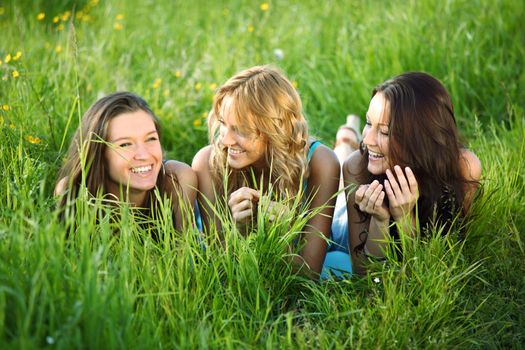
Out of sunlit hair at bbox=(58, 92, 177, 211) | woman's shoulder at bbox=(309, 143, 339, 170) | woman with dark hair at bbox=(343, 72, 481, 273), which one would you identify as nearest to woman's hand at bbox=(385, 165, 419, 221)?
woman with dark hair at bbox=(343, 72, 481, 273)

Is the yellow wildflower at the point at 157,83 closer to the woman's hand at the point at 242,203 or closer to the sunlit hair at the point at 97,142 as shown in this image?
the sunlit hair at the point at 97,142

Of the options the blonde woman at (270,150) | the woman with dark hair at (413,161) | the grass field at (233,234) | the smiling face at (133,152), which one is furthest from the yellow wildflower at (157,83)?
the woman with dark hair at (413,161)

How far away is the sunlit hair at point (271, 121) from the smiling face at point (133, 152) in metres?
0.31

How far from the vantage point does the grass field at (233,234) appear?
230cm

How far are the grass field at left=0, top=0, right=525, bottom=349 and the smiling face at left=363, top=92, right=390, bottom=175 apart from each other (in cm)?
49

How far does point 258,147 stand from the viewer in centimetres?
350

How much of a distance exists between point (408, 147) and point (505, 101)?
77.6 inches

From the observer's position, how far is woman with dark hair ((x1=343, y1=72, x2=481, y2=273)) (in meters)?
3.27

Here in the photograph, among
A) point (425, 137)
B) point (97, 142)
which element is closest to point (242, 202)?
point (97, 142)

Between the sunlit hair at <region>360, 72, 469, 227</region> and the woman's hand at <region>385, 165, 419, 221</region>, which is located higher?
the sunlit hair at <region>360, 72, 469, 227</region>

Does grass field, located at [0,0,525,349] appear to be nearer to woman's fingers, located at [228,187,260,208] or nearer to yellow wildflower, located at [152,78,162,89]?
yellow wildflower, located at [152,78,162,89]

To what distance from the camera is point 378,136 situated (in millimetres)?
3393

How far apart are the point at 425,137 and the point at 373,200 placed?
39 cm

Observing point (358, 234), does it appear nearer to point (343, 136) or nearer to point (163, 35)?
point (343, 136)
